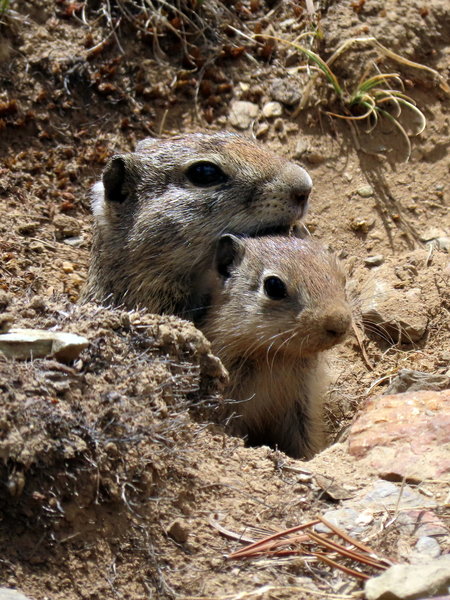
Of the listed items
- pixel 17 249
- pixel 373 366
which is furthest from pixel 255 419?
pixel 17 249

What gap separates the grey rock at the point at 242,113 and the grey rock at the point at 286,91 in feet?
0.74

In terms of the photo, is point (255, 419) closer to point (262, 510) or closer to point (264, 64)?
point (262, 510)

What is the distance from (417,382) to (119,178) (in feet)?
8.12

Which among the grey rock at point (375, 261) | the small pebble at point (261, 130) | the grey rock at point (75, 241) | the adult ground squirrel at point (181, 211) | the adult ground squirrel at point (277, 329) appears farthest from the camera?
the small pebble at point (261, 130)

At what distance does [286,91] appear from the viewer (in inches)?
328

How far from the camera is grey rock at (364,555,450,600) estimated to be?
334 cm

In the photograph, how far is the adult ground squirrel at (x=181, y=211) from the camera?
596 cm

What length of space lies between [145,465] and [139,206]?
263 cm

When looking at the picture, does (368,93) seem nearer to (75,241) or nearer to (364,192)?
(364,192)

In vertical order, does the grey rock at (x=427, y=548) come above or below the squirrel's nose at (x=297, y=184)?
below

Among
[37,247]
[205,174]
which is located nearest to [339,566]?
[205,174]

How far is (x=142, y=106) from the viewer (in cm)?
806

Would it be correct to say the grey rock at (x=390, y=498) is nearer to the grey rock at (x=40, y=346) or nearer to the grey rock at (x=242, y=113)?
the grey rock at (x=40, y=346)

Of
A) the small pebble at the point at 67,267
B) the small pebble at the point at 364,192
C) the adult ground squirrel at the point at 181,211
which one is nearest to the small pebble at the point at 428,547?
the adult ground squirrel at the point at 181,211
